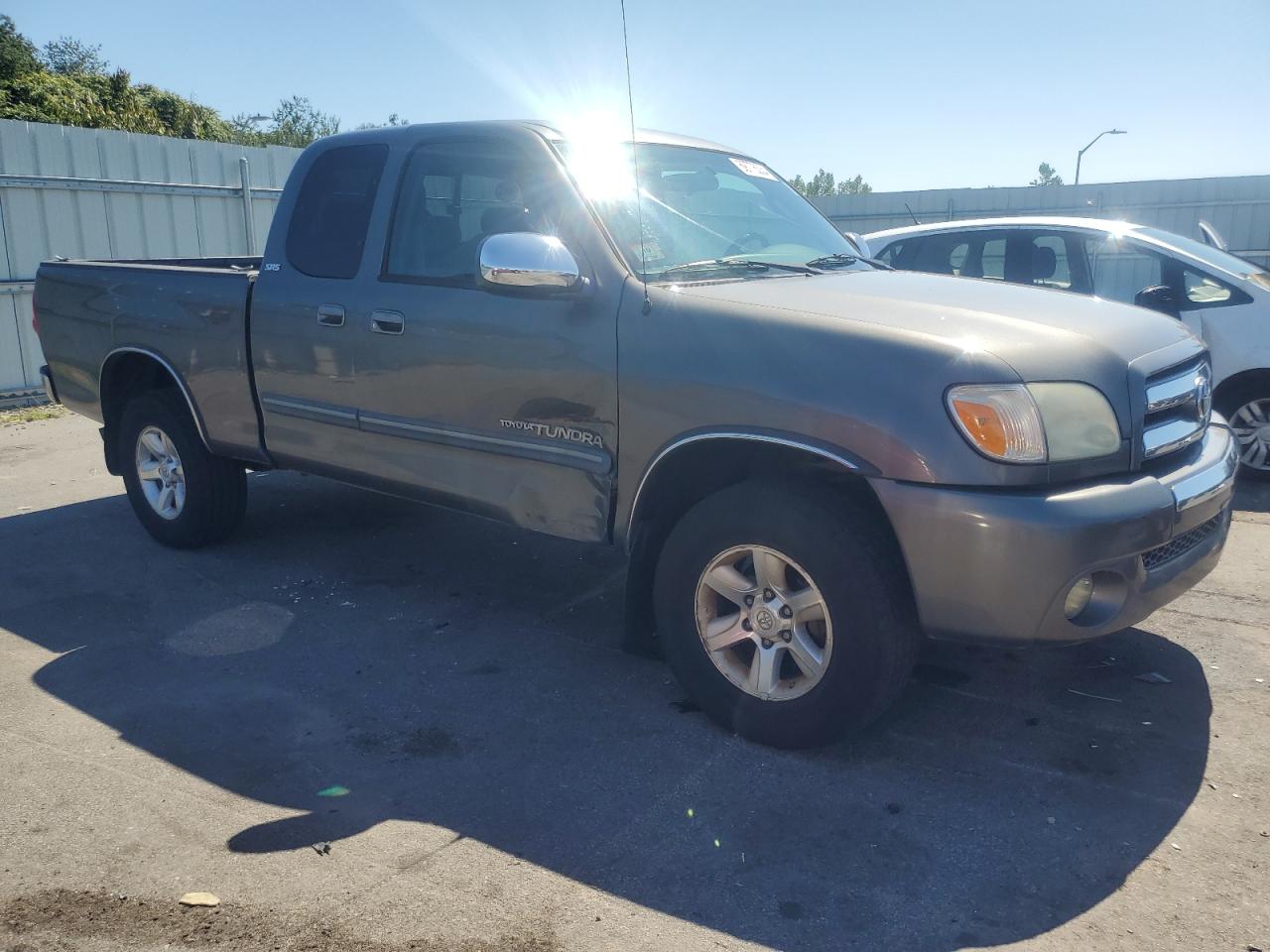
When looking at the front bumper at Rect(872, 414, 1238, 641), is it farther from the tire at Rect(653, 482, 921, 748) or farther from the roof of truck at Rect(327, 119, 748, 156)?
the roof of truck at Rect(327, 119, 748, 156)

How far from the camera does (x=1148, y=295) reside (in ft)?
23.1

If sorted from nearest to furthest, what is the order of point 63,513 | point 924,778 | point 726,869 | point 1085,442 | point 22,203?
point 726,869 < point 1085,442 < point 924,778 < point 63,513 < point 22,203

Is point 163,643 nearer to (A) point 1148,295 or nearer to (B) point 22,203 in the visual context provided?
(A) point 1148,295

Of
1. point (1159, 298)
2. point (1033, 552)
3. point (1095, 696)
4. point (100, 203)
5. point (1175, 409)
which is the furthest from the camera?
point (100, 203)

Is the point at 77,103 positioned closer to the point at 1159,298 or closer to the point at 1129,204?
the point at 1129,204

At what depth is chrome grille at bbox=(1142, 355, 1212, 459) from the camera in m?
3.47

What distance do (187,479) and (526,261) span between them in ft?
9.49

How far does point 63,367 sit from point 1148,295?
6641 mm

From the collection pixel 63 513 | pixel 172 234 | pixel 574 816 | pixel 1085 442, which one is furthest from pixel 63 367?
pixel 172 234

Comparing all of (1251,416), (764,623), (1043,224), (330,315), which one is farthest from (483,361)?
(1251,416)

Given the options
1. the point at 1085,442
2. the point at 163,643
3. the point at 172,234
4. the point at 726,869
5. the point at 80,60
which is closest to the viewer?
the point at 726,869

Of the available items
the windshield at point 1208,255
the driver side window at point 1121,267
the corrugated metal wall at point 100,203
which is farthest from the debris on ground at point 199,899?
the corrugated metal wall at point 100,203

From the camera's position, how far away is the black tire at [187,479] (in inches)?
225

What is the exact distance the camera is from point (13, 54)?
3966 cm
